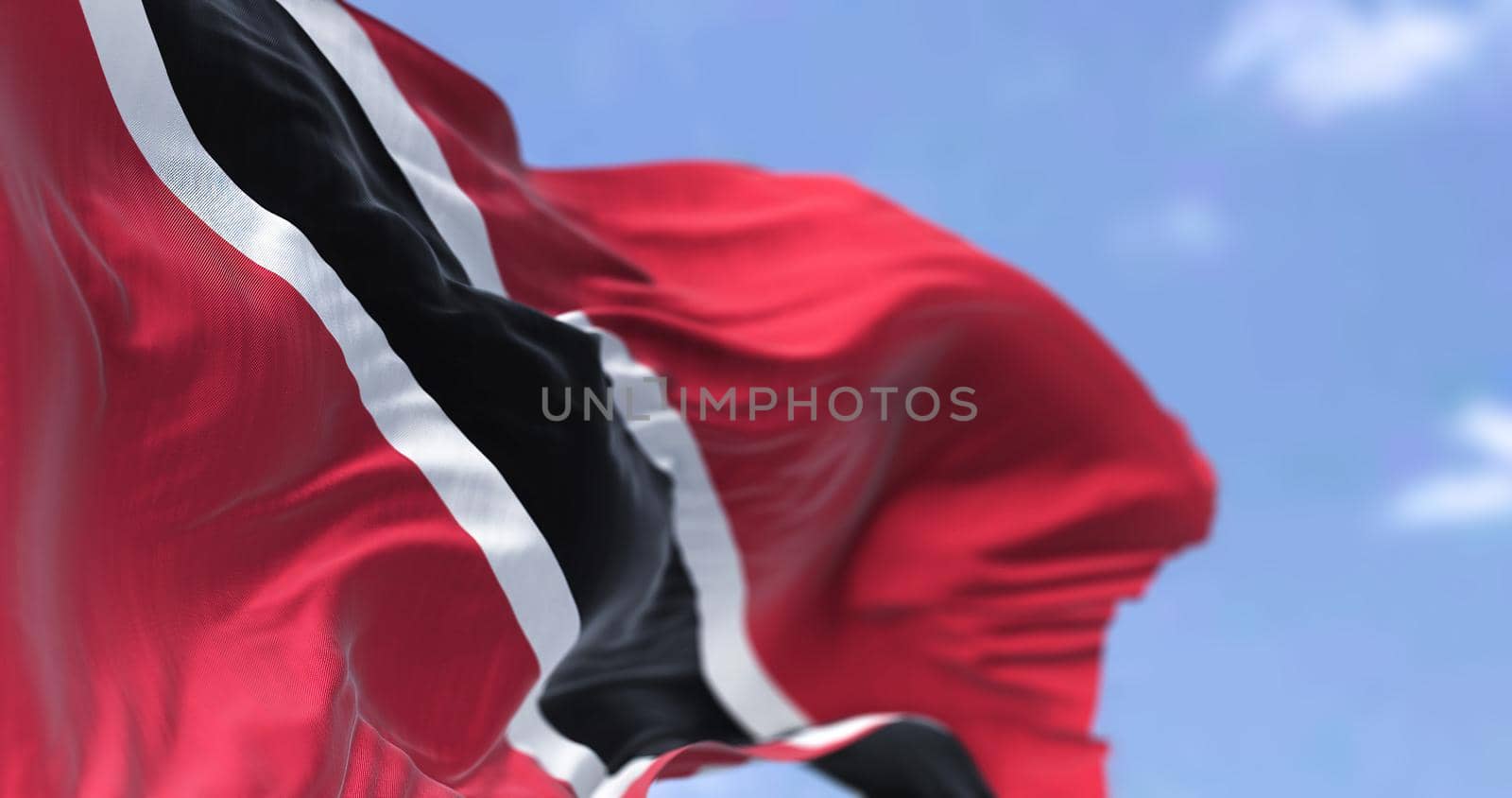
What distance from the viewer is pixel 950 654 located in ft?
18.1

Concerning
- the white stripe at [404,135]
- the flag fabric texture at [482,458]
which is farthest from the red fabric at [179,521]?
the white stripe at [404,135]

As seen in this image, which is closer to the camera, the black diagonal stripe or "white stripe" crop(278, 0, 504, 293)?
the black diagonal stripe

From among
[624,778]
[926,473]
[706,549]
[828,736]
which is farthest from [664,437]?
[926,473]

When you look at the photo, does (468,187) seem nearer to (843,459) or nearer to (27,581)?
(843,459)

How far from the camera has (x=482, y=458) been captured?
386cm

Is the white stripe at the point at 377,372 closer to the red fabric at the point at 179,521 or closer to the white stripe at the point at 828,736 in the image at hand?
the red fabric at the point at 179,521

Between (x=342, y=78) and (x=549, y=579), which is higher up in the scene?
(x=342, y=78)

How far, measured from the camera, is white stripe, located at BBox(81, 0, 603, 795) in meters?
3.22

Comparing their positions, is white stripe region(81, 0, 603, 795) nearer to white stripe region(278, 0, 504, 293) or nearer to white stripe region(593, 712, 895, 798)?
→ white stripe region(593, 712, 895, 798)

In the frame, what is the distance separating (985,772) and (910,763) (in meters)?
0.39

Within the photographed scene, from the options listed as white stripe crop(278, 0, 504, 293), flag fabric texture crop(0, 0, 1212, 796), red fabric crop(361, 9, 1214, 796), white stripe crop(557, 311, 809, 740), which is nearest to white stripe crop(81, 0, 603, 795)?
flag fabric texture crop(0, 0, 1212, 796)

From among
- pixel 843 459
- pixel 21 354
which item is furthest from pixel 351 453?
pixel 843 459

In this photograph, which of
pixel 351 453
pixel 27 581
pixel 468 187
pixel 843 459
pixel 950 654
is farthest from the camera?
pixel 950 654

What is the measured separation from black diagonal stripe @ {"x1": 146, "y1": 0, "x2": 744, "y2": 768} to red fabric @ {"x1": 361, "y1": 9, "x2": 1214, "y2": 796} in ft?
1.84
